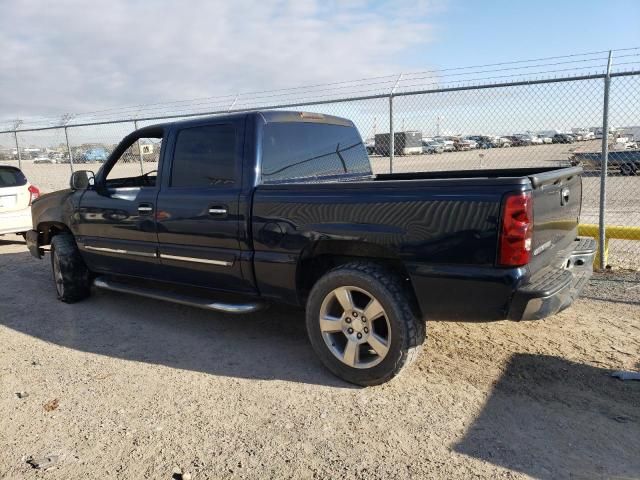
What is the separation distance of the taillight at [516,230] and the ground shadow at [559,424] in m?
0.95

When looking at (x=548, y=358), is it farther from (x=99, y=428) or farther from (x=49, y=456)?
(x=49, y=456)

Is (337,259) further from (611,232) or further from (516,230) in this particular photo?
(611,232)

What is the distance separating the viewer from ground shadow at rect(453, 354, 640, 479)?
2652 mm

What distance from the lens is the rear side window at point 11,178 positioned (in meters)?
8.74

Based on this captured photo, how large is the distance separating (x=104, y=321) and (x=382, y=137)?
15.5ft

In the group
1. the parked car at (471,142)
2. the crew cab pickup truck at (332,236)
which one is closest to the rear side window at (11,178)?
the crew cab pickup truck at (332,236)

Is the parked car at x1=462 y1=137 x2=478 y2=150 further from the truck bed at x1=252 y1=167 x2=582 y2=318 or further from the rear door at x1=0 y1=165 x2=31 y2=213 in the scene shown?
the rear door at x1=0 y1=165 x2=31 y2=213

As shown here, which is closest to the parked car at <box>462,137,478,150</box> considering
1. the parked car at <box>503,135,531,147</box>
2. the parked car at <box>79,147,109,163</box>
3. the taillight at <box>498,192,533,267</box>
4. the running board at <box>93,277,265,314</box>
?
the parked car at <box>503,135,531,147</box>

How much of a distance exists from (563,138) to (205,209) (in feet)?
16.3

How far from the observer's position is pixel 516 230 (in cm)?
290

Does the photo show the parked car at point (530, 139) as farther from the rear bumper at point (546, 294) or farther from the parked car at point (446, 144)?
the rear bumper at point (546, 294)

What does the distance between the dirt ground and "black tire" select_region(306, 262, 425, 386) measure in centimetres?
13

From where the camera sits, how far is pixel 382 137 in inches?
308

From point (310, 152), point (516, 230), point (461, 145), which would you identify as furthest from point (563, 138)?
point (516, 230)
